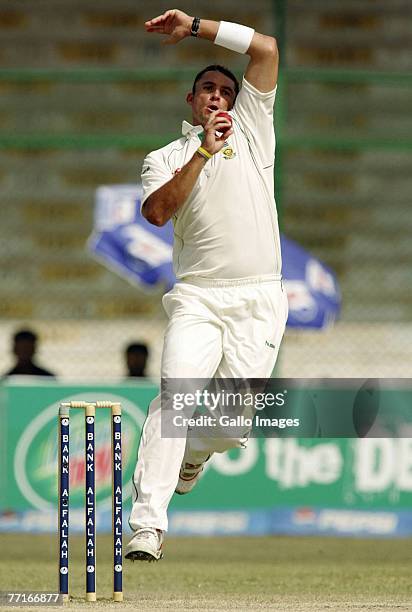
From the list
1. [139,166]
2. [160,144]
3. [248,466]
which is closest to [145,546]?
[248,466]

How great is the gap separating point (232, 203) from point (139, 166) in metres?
7.17

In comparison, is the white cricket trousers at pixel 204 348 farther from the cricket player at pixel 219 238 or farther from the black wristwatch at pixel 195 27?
the black wristwatch at pixel 195 27

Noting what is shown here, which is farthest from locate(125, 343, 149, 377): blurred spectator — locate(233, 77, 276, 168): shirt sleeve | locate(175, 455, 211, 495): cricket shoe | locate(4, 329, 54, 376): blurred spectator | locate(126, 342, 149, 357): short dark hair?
locate(233, 77, 276, 168): shirt sleeve

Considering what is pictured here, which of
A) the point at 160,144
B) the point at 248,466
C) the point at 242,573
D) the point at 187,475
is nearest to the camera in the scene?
the point at 187,475

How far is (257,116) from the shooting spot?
6305 millimetres

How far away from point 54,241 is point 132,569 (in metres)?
4.33

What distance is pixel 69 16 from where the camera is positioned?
1337 centimetres

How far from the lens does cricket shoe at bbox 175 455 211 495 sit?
6.48 metres

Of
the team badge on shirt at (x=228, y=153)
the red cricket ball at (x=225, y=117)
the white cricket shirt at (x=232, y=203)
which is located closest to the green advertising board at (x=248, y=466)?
the white cricket shirt at (x=232, y=203)

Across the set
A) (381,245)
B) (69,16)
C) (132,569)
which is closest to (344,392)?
(132,569)

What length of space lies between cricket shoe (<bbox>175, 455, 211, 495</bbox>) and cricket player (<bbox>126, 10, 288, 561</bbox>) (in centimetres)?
11

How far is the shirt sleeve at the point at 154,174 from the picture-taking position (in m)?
6.09

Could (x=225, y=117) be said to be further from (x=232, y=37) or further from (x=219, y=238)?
(x=219, y=238)

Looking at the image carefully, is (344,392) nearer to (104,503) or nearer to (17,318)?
(104,503)
